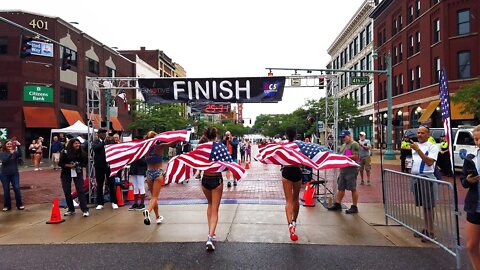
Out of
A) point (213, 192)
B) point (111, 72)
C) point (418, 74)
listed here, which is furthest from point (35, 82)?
point (418, 74)

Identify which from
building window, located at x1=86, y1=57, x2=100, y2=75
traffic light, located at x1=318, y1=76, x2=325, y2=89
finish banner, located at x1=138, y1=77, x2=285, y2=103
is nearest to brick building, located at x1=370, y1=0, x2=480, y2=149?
traffic light, located at x1=318, y1=76, x2=325, y2=89

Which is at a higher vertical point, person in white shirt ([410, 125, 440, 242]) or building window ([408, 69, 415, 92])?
building window ([408, 69, 415, 92])

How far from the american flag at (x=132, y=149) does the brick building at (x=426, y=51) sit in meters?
20.1

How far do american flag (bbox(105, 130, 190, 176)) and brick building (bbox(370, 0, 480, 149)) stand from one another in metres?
20.1

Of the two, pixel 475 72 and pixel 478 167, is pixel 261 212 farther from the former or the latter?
pixel 475 72

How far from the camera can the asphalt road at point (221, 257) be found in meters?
5.09

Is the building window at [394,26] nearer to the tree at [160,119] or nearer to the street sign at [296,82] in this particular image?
the tree at [160,119]

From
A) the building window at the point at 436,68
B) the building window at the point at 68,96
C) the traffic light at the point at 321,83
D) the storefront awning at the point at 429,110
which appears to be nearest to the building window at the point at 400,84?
the building window at the point at 436,68

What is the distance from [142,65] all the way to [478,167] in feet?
169

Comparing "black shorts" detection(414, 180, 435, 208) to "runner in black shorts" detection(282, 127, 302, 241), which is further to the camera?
"runner in black shorts" detection(282, 127, 302, 241)

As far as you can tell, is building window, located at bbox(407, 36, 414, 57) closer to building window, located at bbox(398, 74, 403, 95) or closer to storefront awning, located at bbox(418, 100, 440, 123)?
building window, located at bbox(398, 74, 403, 95)

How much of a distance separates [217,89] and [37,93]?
24112 millimetres

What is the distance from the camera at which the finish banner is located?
11.8 meters

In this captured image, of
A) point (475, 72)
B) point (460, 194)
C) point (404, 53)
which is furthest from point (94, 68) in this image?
point (460, 194)
